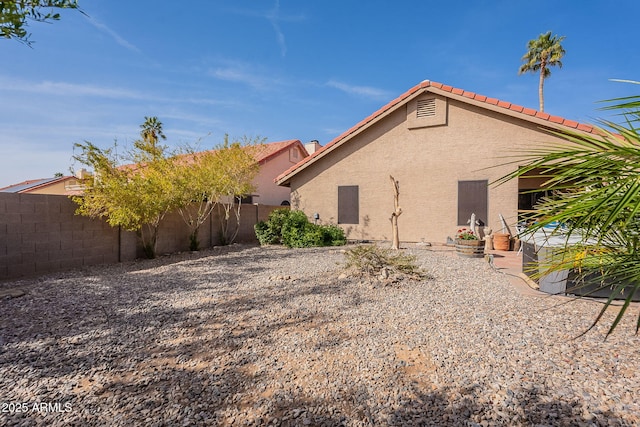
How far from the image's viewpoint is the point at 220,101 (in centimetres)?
1073

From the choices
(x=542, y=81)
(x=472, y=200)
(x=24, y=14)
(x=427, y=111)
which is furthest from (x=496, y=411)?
(x=542, y=81)

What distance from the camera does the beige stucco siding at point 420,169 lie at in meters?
10.3

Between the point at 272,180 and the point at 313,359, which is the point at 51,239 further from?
the point at 272,180

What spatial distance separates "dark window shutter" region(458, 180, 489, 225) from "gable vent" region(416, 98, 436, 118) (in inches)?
113

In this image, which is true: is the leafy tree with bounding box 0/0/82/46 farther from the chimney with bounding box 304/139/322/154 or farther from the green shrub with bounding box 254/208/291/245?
the chimney with bounding box 304/139/322/154

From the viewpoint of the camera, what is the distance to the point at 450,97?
1072 centimetres

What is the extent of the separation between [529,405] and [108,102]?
38.0ft

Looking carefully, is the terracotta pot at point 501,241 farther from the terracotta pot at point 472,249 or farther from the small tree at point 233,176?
the small tree at point 233,176

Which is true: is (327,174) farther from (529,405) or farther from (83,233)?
(529,405)

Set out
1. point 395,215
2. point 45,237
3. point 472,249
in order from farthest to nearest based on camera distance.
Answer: point 395,215, point 472,249, point 45,237

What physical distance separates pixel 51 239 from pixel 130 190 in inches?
79.3

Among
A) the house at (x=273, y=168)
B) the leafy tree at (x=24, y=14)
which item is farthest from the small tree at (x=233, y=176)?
the leafy tree at (x=24, y=14)

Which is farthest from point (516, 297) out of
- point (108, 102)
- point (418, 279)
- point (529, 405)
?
point (108, 102)

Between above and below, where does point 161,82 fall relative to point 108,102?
above
